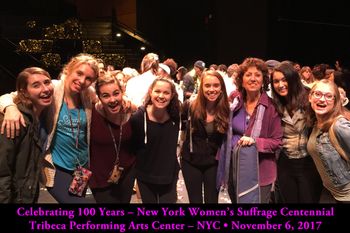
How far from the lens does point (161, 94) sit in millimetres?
3441

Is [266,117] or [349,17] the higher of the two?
[349,17]

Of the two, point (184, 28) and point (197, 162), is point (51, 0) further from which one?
point (197, 162)

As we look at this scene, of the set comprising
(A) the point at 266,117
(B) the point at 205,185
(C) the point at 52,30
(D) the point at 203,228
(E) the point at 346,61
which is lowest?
(D) the point at 203,228

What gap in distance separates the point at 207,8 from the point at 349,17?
207 inches

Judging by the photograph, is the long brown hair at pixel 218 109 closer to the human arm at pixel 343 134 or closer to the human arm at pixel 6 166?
the human arm at pixel 343 134

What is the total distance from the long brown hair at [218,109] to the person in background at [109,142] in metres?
0.66

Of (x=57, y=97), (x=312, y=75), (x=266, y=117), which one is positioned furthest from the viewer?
(x=312, y=75)

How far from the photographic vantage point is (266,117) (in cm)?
353

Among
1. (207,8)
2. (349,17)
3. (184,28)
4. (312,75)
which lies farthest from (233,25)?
(312,75)

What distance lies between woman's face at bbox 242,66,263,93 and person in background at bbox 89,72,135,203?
1.12 metres

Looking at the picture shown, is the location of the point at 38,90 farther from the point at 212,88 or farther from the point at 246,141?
the point at 246,141

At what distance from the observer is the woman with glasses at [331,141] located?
3164mm

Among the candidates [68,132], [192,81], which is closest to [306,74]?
[192,81]

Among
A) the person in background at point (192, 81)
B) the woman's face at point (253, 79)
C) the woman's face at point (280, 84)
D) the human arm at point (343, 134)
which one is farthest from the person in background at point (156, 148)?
the person in background at point (192, 81)
